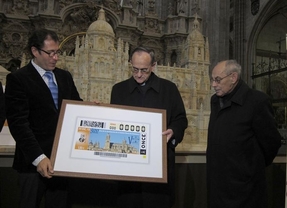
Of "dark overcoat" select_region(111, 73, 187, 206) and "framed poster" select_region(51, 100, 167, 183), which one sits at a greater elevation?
"dark overcoat" select_region(111, 73, 187, 206)

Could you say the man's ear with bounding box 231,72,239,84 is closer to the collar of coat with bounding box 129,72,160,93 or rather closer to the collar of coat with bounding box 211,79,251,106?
the collar of coat with bounding box 211,79,251,106

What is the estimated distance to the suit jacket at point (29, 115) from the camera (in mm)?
2176

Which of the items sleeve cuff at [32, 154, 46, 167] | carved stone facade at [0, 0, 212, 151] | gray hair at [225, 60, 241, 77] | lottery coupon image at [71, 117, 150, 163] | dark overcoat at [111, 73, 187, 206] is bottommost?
sleeve cuff at [32, 154, 46, 167]

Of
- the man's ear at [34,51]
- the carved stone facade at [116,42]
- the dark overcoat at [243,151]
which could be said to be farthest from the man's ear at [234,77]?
the carved stone facade at [116,42]

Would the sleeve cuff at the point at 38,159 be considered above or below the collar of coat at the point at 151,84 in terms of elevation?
below

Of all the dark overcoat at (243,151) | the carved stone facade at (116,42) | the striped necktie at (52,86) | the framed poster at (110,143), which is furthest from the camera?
the carved stone facade at (116,42)

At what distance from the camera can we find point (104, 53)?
452 inches

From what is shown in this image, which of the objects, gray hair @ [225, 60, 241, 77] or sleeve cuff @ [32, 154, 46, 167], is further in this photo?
gray hair @ [225, 60, 241, 77]

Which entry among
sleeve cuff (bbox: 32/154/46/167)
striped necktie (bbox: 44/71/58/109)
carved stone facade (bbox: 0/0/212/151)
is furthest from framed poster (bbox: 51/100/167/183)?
carved stone facade (bbox: 0/0/212/151)

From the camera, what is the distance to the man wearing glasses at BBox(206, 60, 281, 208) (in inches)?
93.7

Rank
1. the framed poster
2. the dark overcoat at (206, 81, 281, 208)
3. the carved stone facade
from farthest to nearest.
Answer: the carved stone facade < the dark overcoat at (206, 81, 281, 208) < the framed poster

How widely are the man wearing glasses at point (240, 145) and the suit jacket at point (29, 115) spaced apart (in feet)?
4.62

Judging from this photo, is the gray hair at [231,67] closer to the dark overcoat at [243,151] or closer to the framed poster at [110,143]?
the dark overcoat at [243,151]

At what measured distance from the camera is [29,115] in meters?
2.34
